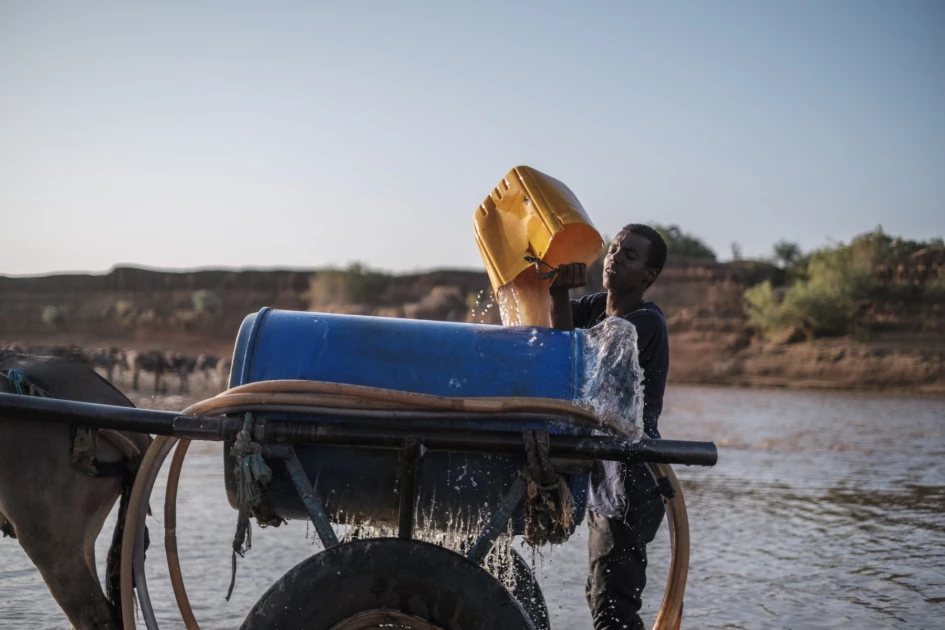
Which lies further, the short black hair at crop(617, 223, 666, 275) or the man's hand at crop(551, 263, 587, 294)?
the short black hair at crop(617, 223, 666, 275)

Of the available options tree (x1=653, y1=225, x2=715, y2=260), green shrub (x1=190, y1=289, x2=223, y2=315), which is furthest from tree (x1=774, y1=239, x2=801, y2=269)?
green shrub (x1=190, y1=289, x2=223, y2=315)

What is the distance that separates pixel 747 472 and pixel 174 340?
123ft

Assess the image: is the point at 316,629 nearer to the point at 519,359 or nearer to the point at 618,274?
the point at 519,359

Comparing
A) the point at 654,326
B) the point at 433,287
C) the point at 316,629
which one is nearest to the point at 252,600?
the point at 316,629

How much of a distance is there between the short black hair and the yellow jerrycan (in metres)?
0.53

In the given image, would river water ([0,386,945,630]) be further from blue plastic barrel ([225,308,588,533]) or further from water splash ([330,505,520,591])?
blue plastic barrel ([225,308,588,533])

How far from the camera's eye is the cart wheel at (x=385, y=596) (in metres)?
2.67

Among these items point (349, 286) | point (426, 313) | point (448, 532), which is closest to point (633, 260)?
point (448, 532)

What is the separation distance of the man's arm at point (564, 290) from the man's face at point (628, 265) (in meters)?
0.42

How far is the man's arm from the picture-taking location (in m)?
3.15

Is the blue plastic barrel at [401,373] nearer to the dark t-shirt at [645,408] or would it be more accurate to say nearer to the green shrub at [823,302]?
the dark t-shirt at [645,408]

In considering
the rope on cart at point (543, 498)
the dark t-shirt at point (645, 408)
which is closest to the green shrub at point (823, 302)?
the dark t-shirt at point (645, 408)

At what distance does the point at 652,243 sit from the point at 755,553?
409 cm

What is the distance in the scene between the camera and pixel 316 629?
268 centimetres
